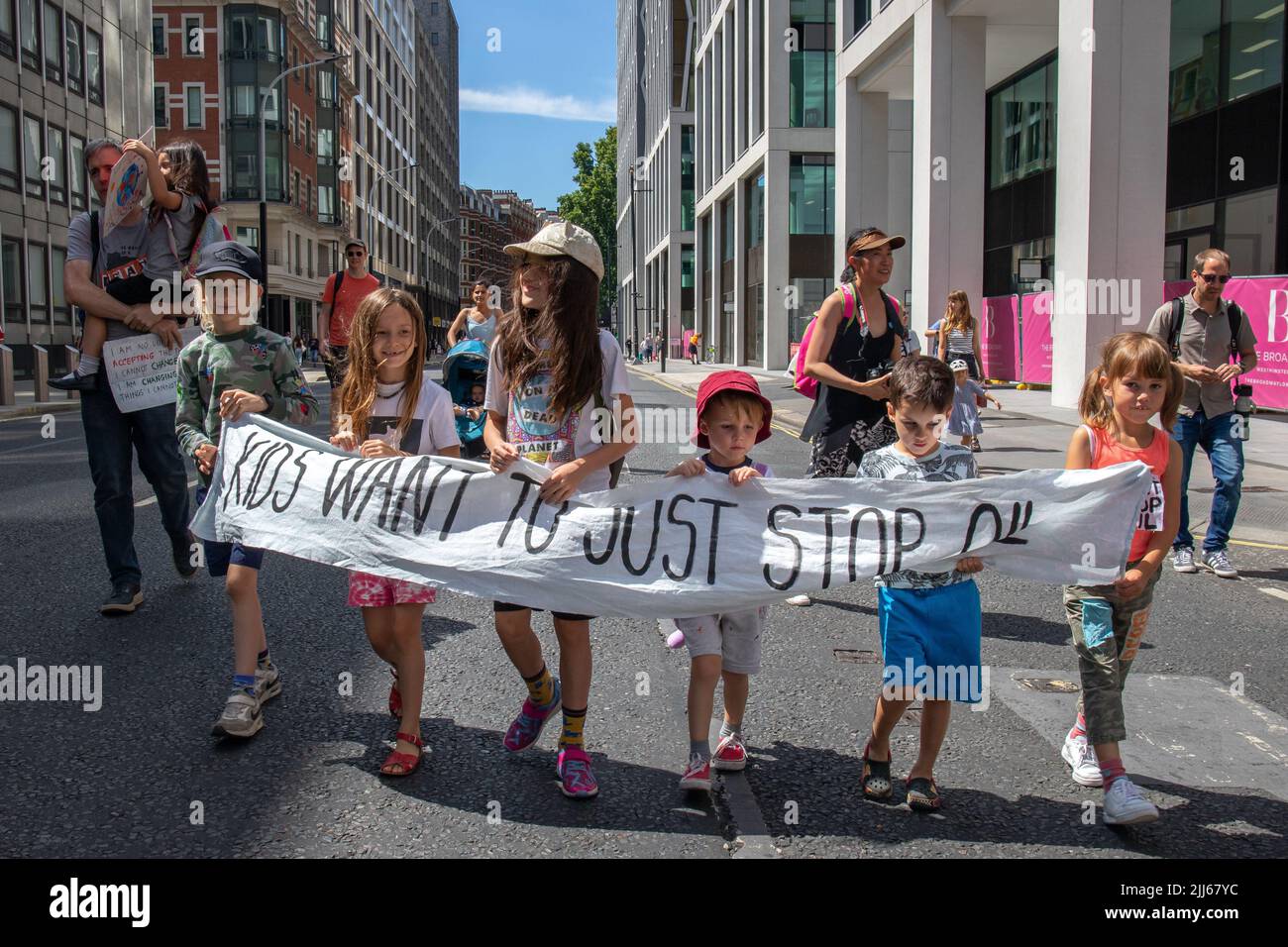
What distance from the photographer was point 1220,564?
747cm

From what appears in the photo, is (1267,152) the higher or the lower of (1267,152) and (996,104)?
the lower

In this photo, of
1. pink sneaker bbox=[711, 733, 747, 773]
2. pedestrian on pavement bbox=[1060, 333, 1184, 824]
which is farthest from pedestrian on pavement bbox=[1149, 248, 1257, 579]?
pink sneaker bbox=[711, 733, 747, 773]

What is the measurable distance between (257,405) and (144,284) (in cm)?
189

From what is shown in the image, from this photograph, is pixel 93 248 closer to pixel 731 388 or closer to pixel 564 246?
pixel 564 246

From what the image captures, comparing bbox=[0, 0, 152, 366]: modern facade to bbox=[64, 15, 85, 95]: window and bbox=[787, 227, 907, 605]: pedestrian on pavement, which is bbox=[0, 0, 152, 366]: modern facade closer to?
bbox=[64, 15, 85, 95]: window

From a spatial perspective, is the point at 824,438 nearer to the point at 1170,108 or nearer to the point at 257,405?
the point at 257,405

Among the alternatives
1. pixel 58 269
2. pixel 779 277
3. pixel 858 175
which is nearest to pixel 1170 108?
pixel 858 175

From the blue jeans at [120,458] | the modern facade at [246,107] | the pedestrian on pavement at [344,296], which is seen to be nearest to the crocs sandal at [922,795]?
the blue jeans at [120,458]

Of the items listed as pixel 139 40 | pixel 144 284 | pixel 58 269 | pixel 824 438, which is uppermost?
pixel 139 40

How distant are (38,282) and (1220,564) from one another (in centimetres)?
3664

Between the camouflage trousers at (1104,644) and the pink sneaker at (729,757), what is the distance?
1.14m

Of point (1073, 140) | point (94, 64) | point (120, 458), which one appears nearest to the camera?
point (120, 458)

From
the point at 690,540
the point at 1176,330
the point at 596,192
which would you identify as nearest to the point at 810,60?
the point at 1176,330

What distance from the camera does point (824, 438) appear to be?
6.17 m
